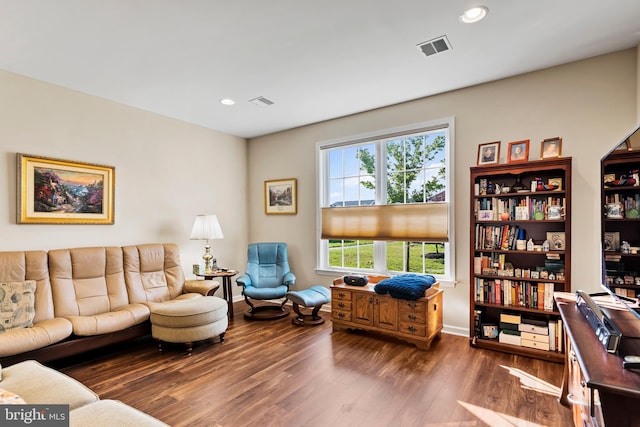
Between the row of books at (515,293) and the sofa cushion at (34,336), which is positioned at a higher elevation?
the row of books at (515,293)

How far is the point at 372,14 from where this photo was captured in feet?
7.54

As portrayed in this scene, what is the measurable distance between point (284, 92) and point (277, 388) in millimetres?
2948

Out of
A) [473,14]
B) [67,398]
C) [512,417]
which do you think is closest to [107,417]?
[67,398]

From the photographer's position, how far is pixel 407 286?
10.7 ft

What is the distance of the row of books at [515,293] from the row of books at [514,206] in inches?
24.8

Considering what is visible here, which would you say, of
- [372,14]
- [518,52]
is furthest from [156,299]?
[518,52]

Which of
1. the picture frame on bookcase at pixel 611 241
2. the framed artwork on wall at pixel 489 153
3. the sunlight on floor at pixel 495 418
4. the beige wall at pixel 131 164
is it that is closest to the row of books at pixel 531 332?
the sunlight on floor at pixel 495 418

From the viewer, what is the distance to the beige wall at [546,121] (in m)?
2.88

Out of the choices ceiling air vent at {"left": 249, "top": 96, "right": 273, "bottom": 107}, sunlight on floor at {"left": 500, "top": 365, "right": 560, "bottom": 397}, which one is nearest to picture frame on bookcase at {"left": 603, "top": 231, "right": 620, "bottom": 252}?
sunlight on floor at {"left": 500, "top": 365, "right": 560, "bottom": 397}

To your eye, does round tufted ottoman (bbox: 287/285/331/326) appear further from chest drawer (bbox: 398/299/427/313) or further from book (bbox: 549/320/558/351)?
book (bbox: 549/320/558/351)

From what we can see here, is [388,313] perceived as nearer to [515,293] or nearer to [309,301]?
[309,301]

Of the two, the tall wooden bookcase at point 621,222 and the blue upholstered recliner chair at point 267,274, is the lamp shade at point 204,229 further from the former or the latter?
the tall wooden bookcase at point 621,222

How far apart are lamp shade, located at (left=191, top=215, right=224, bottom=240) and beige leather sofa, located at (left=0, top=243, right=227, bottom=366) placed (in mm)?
343

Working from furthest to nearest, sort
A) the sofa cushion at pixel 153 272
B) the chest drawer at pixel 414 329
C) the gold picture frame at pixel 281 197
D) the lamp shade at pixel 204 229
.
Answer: the gold picture frame at pixel 281 197
the lamp shade at pixel 204 229
the sofa cushion at pixel 153 272
the chest drawer at pixel 414 329
